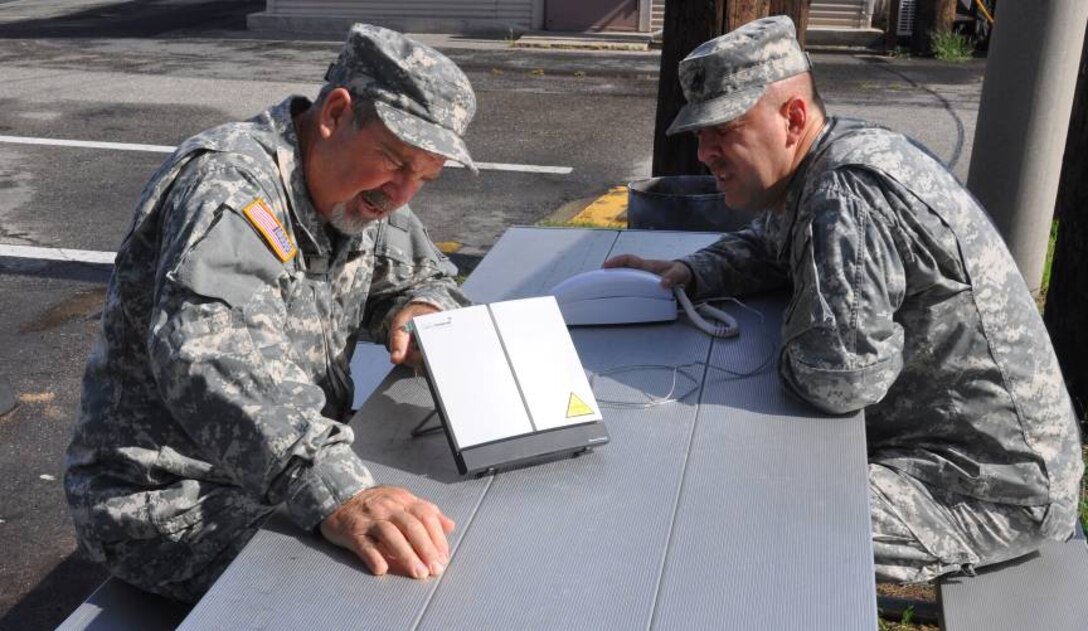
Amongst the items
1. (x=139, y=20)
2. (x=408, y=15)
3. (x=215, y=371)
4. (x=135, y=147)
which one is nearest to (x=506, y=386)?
(x=215, y=371)

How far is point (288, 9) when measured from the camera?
17.2m

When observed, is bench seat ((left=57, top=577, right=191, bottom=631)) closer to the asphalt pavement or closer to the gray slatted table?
the gray slatted table

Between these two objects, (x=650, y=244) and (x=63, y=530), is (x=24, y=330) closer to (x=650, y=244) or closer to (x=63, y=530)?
(x=63, y=530)

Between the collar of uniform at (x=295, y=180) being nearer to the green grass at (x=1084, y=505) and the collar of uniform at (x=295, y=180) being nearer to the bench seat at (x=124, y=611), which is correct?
the bench seat at (x=124, y=611)

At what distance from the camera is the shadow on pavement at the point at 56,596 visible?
3.40 meters

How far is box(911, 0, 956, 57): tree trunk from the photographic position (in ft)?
46.2

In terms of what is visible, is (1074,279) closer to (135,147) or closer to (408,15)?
(135,147)

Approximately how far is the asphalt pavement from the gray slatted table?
191cm

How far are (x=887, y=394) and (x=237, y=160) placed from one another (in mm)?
1462

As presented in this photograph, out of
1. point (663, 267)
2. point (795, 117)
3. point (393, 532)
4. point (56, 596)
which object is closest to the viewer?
point (393, 532)

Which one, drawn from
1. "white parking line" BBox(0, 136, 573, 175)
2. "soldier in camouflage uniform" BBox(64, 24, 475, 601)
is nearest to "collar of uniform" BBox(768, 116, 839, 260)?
"soldier in camouflage uniform" BBox(64, 24, 475, 601)

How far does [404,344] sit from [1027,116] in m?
3.57

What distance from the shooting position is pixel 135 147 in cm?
918

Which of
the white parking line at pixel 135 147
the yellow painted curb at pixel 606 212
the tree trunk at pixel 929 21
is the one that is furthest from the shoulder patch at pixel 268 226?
the tree trunk at pixel 929 21
